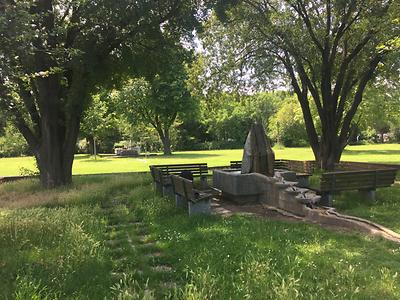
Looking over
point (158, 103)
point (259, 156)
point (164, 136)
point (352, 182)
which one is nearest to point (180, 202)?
point (259, 156)

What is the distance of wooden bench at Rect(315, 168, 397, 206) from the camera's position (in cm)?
1086

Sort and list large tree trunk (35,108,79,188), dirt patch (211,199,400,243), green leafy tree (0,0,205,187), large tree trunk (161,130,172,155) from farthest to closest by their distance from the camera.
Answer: large tree trunk (161,130,172,155), large tree trunk (35,108,79,188), green leafy tree (0,0,205,187), dirt patch (211,199,400,243)

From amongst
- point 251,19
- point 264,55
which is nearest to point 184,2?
point 251,19

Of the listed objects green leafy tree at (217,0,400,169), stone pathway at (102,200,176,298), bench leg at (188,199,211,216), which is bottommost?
stone pathway at (102,200,176,298)

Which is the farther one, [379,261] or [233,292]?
[379,261]

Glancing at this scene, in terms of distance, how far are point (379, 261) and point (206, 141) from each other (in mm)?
65935

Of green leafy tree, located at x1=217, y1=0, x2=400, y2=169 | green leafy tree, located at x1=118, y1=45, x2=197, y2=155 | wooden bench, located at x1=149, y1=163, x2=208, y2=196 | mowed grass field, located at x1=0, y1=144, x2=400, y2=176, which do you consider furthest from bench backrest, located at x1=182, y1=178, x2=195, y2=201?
green leafy tree, located at x1=118, y1=45, x2=197, y2=155

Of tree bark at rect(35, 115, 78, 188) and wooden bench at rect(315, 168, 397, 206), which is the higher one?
tree bark at rect(35, 115, 78, 188)

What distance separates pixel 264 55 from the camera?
18.7 metres

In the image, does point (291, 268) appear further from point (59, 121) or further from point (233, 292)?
point (59, 121)

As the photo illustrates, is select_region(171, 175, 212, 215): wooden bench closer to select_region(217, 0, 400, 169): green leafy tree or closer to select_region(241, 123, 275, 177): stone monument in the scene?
select_region(241, 123, 275, 177): stone monument

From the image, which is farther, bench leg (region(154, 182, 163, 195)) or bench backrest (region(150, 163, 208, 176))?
bench backrest (region(150, 163, 208, 176))

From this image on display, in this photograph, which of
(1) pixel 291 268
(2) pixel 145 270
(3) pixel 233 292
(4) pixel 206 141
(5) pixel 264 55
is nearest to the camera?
(3) pixel 233 292

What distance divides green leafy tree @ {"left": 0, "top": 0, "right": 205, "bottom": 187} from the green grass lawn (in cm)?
664
